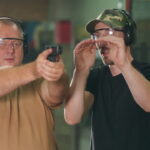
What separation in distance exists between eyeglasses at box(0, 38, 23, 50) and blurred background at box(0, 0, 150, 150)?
59.2 inches

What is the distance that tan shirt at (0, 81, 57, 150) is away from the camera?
1.52 meters

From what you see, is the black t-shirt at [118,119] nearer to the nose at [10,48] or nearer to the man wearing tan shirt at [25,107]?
the man wearing tan shirt at [25,107]

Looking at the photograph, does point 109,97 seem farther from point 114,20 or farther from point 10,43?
point 10,43

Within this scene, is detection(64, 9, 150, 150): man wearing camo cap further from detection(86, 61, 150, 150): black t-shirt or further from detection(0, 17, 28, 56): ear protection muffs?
detection(0, 17, 28, 56): ear protection muffs

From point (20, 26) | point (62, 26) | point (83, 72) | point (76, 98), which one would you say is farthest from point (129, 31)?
point (62, 26)

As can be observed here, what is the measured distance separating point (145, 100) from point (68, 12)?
248 cm

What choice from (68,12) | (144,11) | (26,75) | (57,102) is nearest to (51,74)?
(26,75)

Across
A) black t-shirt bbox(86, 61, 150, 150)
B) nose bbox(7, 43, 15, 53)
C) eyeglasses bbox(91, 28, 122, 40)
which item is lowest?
black t-shirt bbox(86, 61, 150, 150)

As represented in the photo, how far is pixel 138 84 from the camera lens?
1590 millimetres

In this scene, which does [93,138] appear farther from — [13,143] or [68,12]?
[68,12]

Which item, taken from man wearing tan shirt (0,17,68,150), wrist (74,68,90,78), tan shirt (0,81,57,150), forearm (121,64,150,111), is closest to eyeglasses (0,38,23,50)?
man wearing tan shirt (0,17,68,150)

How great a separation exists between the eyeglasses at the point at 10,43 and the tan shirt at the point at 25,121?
0.60 feet

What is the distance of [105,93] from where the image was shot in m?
1.82

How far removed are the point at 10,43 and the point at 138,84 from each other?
0.56 m
